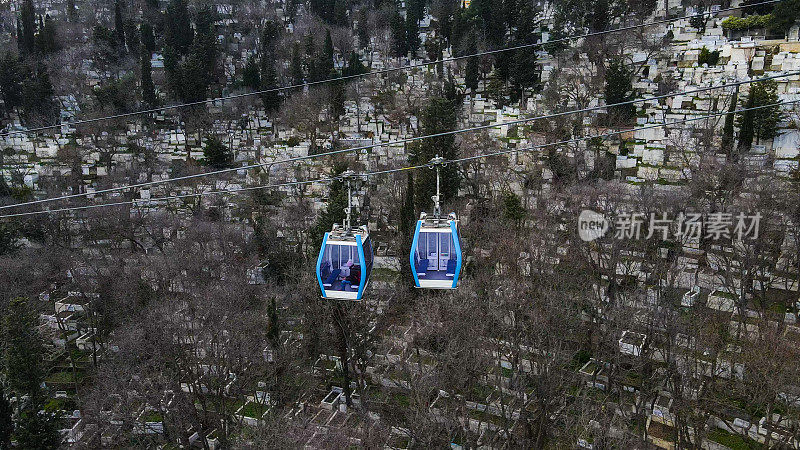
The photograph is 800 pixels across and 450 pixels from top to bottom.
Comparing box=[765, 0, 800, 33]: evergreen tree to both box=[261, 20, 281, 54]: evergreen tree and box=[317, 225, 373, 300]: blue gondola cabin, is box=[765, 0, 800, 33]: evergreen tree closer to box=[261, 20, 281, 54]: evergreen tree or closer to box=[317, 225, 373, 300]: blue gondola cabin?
box=[317, 225, 373, 300]: blue gondola cabin

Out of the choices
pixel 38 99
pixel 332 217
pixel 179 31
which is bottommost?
pixel 332 217

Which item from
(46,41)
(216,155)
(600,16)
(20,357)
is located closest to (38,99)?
(46,41)

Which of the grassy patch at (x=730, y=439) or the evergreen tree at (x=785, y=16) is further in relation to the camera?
the evergreen tree at (x=785, y=16)


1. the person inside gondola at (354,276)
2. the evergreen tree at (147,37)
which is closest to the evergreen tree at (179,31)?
the evergreen tree at (147,37)

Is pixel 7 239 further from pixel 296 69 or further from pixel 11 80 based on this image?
pixel 11 80

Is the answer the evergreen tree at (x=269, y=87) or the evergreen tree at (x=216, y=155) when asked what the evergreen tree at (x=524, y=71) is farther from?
the evergreen tree at (x=216, y=155)

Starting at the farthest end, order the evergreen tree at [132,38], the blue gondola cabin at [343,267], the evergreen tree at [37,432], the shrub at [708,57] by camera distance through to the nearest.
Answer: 1. the evergreen tree at [132,38]
2. the shrub at [708,57]
3. the evergreen tree at [37,432]
4. the blue gondola cabin at [343,267]
